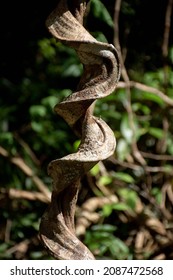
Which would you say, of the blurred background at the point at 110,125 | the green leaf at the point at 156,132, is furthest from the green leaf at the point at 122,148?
the green leaf at the point at 156,132

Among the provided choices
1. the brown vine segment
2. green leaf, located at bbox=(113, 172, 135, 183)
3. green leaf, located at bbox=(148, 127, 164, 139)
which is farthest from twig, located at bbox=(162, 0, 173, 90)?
the brown vine segment

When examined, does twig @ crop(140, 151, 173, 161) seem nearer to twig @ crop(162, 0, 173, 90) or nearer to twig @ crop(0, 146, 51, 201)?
twig @ crop(162, 0, 173, 90)

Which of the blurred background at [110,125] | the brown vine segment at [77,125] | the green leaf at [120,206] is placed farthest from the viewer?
the blurred background at [110,125]

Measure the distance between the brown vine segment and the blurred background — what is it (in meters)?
1.09

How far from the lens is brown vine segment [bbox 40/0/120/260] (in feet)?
3.55

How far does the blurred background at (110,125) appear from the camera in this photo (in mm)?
2311

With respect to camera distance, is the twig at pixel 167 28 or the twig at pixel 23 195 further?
the twig at pixel 23 195

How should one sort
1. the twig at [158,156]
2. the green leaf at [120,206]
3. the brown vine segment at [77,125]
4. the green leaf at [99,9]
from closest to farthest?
the brown vine segment at [77,125] → the green leaf at [99,9] → the green leaf at [120,206] → the twig at [158,156]

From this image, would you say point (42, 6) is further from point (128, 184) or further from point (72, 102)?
point (72, 102)

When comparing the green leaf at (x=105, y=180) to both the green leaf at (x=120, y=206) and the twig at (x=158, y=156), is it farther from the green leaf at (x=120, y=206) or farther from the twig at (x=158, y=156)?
the twig at (x=158, y=156)

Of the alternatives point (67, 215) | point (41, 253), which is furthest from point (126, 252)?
point (67, 215)

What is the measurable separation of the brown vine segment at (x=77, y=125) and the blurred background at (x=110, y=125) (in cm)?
109

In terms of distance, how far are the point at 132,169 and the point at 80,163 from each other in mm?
1390

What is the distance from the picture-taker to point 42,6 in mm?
2057
